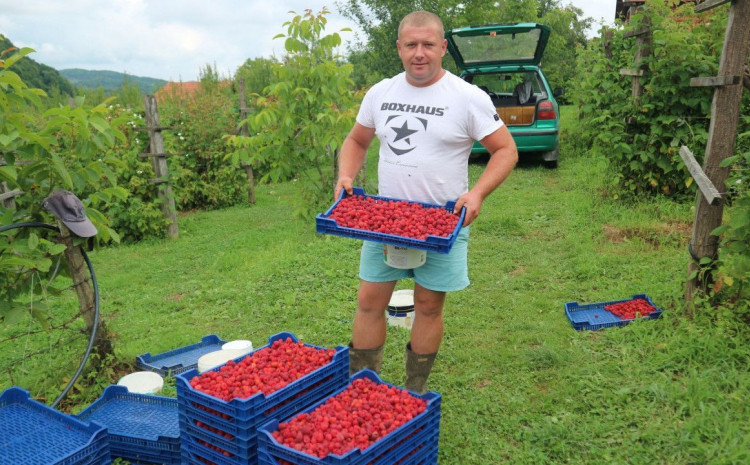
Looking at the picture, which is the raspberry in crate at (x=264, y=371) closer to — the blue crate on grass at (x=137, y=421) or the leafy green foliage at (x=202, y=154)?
the blue crate on grass at (x=137, y=421)

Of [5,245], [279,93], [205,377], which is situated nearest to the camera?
[205,377]

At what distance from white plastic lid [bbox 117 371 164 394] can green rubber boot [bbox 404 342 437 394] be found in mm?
1611

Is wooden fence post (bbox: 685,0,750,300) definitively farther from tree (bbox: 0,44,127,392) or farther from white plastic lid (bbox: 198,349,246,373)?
tree (bbox: 0,44,127,392)

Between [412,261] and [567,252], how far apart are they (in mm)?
3830

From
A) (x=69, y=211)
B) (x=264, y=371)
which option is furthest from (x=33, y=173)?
(x=264, y=371)

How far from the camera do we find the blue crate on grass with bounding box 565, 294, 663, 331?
4613 millimetres

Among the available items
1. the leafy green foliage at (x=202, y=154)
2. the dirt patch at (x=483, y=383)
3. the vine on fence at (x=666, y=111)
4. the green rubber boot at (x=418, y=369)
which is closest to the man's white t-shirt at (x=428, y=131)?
the green rubber boot at (x=418, y=369)

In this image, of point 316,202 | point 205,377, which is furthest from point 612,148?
point 205,377

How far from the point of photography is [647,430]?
3238mm

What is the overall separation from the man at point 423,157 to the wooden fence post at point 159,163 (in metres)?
6.16

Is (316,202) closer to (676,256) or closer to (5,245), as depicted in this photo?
(676,256)

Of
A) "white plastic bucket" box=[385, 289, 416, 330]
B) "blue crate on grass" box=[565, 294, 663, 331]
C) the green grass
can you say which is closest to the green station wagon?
the green grass

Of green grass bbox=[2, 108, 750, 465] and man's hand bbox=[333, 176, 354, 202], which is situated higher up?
man's hand bbox=[333, 176, 354, 202]

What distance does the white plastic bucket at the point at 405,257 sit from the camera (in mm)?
3244
